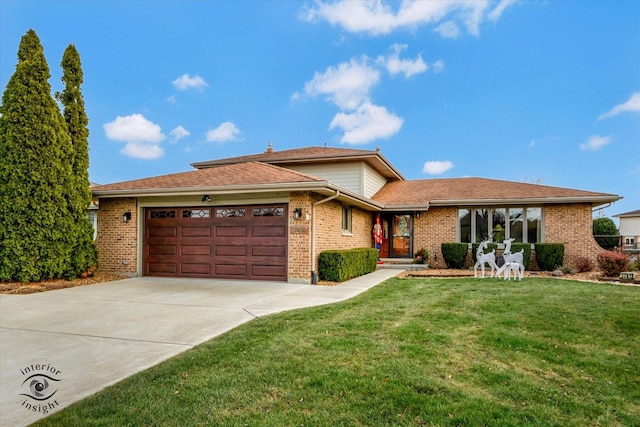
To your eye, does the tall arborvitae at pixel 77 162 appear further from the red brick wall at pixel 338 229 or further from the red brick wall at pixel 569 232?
the red brick wall at pixel 569 232

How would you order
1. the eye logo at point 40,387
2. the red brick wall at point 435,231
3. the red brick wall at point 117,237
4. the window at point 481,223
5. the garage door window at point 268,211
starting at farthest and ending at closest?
the red brick wall at point 435,231 < the window at point 481,223 < the red brick wall at point 117,237 < the garage door window at point 268,211 < the eye logo at point 40,387

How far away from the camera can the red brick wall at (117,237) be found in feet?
40.1

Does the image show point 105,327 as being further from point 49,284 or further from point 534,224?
point 534,224

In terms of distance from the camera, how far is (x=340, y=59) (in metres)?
19.6

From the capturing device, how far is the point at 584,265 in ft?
45.9

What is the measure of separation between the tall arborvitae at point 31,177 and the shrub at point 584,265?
55.6ft

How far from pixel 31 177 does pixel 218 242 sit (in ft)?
17.4


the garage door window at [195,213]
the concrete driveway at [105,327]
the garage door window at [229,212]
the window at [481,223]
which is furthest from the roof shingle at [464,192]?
the garage door window at [195,213]

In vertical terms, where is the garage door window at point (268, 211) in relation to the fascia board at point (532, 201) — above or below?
below

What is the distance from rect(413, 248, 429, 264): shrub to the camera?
15.9 metres

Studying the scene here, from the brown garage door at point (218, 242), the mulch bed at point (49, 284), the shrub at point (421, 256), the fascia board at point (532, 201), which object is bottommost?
the mulch bed at point (49, 284)

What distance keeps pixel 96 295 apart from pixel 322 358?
6869 mm

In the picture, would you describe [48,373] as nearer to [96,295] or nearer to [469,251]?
[96,295]

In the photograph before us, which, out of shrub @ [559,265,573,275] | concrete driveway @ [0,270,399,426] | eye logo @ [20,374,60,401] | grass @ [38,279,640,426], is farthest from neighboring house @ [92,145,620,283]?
eye logo @ [20,374,60,401]
